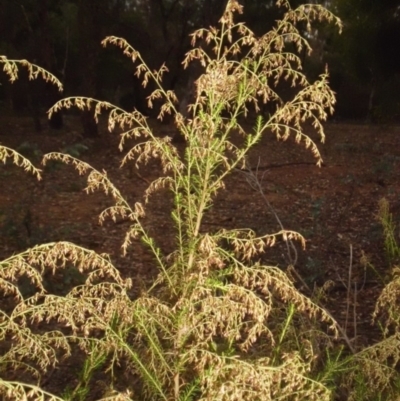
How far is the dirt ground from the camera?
6.90 meters

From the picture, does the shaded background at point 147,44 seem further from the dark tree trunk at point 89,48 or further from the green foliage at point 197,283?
the green foliage at point 197,283

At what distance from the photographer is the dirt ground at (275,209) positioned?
6.90m

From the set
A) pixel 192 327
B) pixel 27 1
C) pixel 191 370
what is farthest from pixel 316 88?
pixel 27 1

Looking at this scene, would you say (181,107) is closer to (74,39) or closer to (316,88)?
(74,39)

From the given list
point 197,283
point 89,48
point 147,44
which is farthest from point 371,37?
point 147,44

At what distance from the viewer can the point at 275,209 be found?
32.7 ft

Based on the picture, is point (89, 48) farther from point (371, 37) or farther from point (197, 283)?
point (197, 283)

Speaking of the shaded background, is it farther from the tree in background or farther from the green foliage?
the green foliage

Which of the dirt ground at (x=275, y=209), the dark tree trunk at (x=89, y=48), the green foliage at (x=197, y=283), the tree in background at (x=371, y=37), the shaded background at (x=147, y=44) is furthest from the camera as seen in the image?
the dark tree trunk at (x=89, y=48)

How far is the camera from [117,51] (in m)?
22.1

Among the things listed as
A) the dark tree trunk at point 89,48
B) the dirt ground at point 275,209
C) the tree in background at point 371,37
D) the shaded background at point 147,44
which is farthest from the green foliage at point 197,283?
the dark tree trunk at point 89,48

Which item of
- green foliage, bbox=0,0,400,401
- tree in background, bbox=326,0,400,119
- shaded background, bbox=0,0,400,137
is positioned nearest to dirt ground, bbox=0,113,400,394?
shaded background, bbox=0,0,400,137

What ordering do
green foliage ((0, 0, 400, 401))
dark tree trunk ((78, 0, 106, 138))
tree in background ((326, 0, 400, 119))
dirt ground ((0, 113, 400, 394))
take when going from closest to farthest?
green foliage ((0, 0, 400, 401)), dirt ground ((0, 113, 400, 394)), tree in background ((326, 0, 400, 119)), dark tree trunk ((78, 0, 106, 138))

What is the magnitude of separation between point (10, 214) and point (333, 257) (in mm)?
4347
